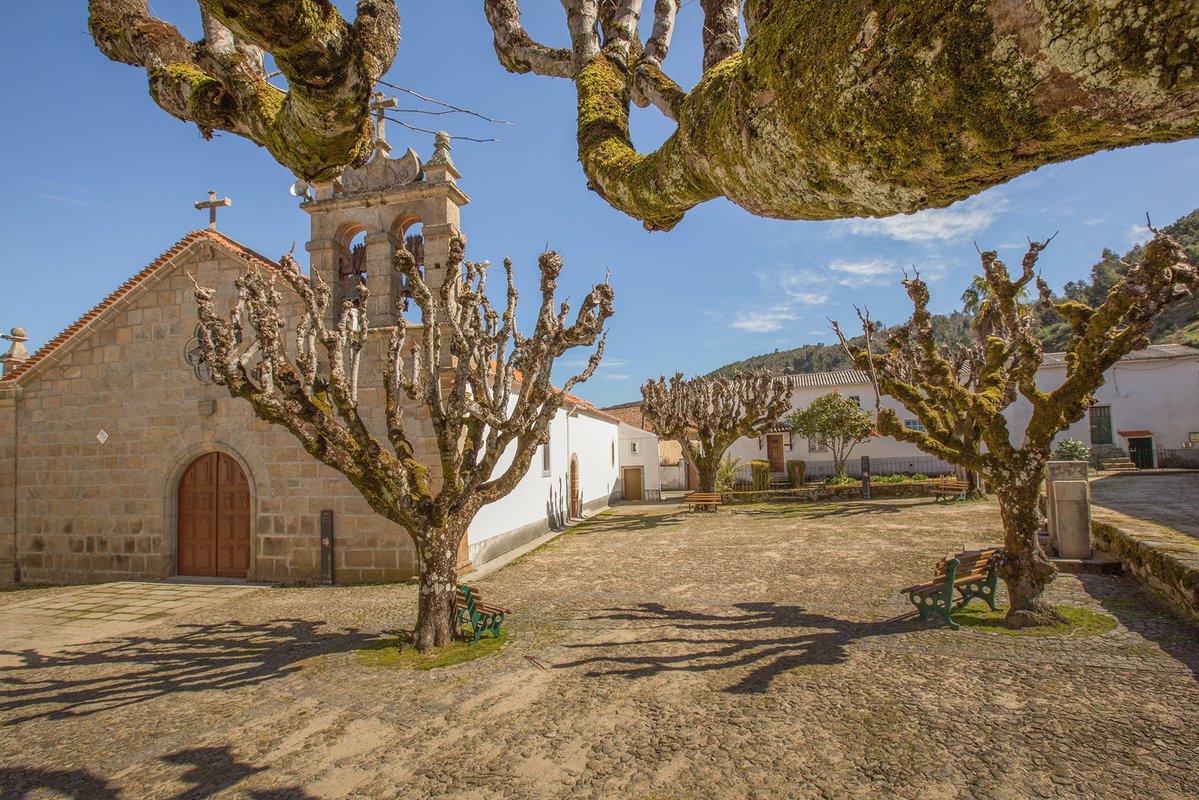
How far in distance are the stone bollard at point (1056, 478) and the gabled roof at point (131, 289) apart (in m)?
16.0

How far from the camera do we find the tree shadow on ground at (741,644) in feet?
22.2

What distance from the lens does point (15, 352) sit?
14836 millimetres

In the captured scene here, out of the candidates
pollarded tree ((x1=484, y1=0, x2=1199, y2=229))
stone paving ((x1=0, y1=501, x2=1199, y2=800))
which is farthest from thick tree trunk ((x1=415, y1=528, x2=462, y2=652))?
pollarded tree ((x1=484, y1=0, x2=1199, y2=229))

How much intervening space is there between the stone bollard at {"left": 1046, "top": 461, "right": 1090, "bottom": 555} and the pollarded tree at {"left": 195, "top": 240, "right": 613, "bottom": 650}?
28.9ft

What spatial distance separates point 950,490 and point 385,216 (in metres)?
20.9

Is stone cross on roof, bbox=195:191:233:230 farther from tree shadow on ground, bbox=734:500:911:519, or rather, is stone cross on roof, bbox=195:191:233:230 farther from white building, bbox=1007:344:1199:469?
white building, bbox=1007:344:1199:469

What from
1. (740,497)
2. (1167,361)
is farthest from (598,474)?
(1167,361)

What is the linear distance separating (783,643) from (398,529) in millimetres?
7675

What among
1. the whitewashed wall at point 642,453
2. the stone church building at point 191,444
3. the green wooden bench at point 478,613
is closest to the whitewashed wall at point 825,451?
the whitewashed wall at point 642,453

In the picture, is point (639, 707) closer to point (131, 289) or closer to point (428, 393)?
point (428, 393)

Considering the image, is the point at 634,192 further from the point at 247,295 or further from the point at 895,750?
the point at 247,295

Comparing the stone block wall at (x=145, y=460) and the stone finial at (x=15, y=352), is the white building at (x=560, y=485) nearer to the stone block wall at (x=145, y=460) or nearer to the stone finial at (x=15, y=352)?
the stone block wall at (x=145, y=460)

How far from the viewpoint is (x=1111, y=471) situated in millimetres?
27781

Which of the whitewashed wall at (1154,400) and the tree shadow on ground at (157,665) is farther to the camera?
the whitewashed wall at (1154,400)
